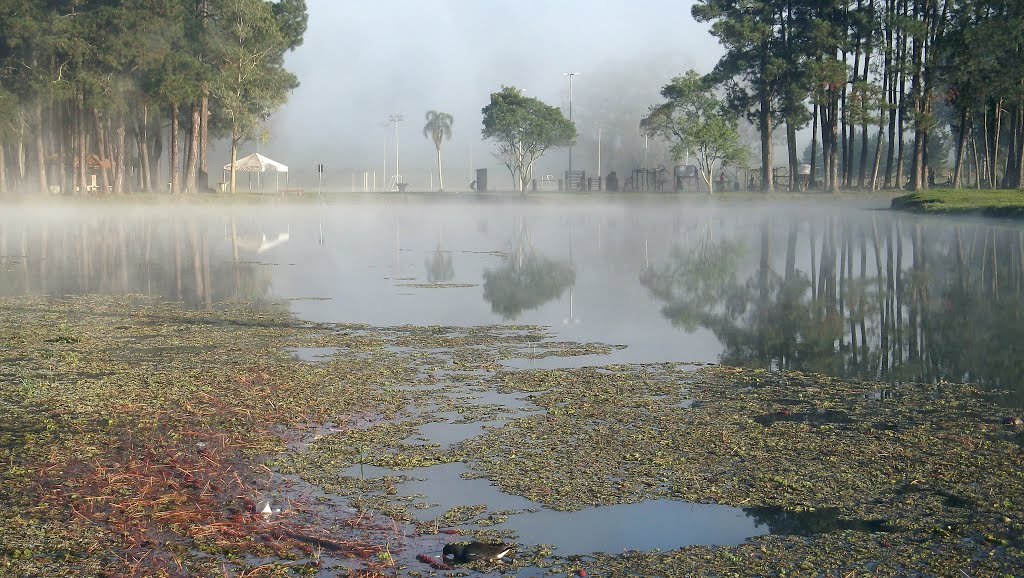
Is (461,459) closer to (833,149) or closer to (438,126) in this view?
(833,149)

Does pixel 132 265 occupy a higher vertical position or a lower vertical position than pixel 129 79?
lower

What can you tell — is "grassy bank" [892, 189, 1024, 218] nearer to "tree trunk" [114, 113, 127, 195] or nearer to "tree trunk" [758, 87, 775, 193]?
"tree trunk" [758, 87, 775, 193]

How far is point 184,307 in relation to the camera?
53.5ft

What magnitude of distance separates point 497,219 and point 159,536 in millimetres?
45406

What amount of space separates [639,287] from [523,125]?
81.4 meters

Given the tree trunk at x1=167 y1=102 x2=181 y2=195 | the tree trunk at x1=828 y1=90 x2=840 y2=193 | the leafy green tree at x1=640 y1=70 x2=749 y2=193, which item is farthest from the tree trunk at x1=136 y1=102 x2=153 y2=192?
the tree trunk at x1=828 y1=90 x2=840 y2=193

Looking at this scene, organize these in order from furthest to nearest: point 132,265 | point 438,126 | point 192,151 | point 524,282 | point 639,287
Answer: point 438,126 → point 192,151 → point 132,265 → point 524,282 → point 639,287

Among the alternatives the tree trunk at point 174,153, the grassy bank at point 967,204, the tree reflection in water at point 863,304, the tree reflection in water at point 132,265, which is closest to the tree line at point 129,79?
the tree trunk at point 174,153

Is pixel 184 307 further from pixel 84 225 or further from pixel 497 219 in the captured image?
pixel 497 219

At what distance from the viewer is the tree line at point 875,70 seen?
59.2 metres

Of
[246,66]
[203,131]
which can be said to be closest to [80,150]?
[203,131]

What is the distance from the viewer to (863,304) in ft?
54.4

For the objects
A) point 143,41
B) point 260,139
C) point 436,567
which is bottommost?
point 436,567

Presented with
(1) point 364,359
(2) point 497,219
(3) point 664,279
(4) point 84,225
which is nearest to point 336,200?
(2) point 497,219
